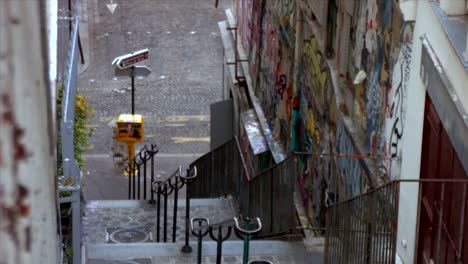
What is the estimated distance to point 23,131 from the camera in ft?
3.80

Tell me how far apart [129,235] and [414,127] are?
6437mm

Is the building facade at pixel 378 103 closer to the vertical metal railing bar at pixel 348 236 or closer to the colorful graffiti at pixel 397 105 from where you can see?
the colorful graffiti at pixel 397 105

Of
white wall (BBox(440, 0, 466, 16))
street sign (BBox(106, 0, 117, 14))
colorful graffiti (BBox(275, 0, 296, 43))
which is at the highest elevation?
street sign (BBox(106, 0, 117, 14))

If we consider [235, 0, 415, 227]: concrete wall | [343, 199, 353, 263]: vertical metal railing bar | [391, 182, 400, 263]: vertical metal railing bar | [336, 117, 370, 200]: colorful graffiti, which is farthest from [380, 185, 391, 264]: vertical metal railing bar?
[336, 117, 370, 200]: colorful graffiti

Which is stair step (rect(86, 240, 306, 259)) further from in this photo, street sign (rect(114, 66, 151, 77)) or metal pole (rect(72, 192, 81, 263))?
street sign (rect(114, 66, 151, 77))

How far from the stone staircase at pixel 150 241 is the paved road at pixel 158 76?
3.51 meters

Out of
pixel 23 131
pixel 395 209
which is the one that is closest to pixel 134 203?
pixel 395 209

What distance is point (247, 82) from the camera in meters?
19.7

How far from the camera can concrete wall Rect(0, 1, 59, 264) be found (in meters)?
1.15

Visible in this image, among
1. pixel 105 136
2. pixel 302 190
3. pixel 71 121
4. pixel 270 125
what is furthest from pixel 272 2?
pixel 71 121

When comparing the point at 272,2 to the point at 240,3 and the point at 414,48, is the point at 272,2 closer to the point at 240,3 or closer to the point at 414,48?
the point at 240,3

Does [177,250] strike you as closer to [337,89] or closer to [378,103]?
[337,89]

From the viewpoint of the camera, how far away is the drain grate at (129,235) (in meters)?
13.1

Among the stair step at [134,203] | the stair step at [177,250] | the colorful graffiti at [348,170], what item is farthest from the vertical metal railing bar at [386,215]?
the stair step at [134,203]
